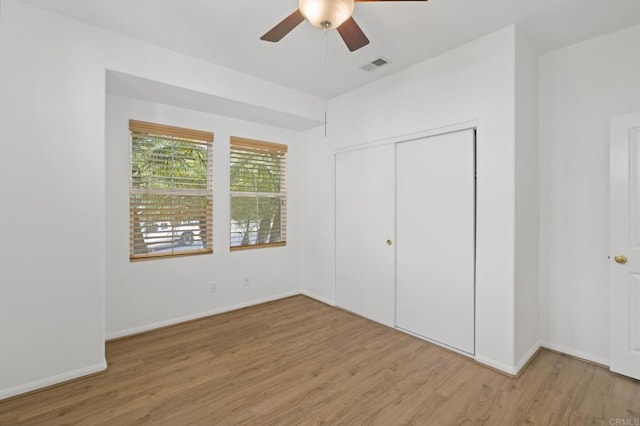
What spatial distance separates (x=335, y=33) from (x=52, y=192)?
260 centimetres

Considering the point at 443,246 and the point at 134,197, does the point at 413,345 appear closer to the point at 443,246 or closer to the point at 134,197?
the point at 443,246

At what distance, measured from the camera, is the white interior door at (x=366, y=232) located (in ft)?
11.2

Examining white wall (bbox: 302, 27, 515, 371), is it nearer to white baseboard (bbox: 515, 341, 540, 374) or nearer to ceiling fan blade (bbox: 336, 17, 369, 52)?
white baseboard (bbox: 515, 341, 540, 374)

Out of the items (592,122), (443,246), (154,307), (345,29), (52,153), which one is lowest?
(154,307)

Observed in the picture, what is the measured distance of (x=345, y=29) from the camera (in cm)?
198

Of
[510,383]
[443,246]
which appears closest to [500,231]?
[443,246]

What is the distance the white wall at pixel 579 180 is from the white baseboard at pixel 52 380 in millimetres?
4016

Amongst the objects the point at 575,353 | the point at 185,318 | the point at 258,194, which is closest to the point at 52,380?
the point at 185,318

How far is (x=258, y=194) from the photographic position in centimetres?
422

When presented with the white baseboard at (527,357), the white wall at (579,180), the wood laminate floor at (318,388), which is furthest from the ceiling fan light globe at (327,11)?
the white baseboard at (527,357)

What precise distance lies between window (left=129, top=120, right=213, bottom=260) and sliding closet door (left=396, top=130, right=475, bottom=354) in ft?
7.70

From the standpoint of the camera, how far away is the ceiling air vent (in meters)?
3.02

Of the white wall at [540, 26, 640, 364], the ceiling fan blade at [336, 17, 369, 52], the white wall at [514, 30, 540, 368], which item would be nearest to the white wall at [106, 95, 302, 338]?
the ceiling fan blade at [336, 17, 369, 52]

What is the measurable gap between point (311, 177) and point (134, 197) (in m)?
2.28
